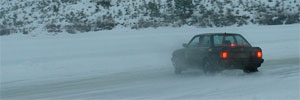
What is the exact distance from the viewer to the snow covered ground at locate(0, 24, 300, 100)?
10.8m

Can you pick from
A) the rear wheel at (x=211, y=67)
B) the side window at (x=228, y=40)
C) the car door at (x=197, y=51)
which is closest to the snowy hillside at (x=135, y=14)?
the car door at (x=197, y=51)

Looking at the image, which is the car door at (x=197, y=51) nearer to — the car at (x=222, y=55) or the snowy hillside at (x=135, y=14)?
the car at (x=222, y=55)

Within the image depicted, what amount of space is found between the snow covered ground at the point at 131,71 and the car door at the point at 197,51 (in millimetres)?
438

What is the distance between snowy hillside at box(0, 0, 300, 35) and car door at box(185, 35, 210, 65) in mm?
19686

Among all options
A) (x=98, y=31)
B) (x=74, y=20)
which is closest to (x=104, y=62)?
(x=98, y=31)

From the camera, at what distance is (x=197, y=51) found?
47.3 feet

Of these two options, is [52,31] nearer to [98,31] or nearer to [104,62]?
[98,31]

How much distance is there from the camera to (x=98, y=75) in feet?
50.5

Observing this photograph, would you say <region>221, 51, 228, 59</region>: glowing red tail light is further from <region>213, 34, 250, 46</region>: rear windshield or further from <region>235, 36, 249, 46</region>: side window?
<region>235, 36, 249, 46</region>: side window

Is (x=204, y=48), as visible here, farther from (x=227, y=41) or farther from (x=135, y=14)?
(x=135, y=14)

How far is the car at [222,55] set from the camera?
44.7ft

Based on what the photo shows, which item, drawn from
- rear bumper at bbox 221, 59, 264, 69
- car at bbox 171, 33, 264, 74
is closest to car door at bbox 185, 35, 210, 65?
car at bbox 171, 33, 264, 74

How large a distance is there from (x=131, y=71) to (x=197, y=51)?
2908 mm

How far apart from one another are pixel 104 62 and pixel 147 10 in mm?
20091
